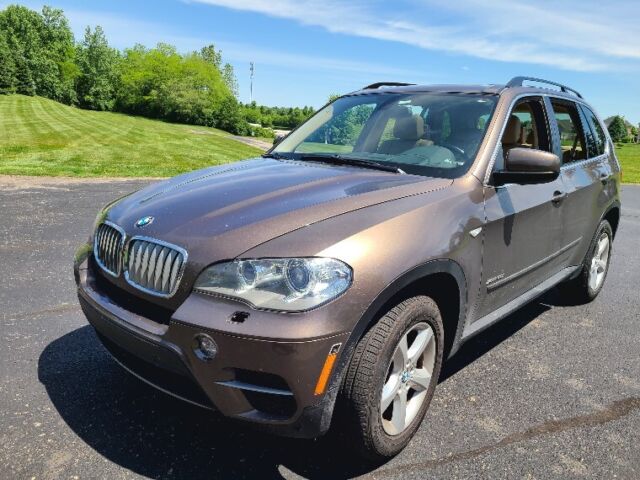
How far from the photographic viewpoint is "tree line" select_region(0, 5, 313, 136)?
65.1 meters

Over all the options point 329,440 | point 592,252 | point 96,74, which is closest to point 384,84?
point 592,252

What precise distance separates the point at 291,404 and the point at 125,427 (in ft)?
3.62

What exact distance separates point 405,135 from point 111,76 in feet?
281

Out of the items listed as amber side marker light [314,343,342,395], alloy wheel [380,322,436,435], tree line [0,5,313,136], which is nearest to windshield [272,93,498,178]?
alloy wheel [380,322,436,435]

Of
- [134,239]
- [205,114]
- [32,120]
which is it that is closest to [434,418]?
[134,239]

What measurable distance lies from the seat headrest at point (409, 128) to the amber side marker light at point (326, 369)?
190 centimetres

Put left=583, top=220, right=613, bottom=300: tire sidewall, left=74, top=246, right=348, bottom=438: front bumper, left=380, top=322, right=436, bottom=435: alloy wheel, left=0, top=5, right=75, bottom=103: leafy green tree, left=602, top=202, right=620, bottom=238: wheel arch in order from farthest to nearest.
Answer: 1. left=0, top=5, right=75, bottom=103: leafy green tree
2. left=602, top=202, right=620, bottom=238: wheel arch
3. left=583, top=220, right=613, bottom=300: tire sidewall
4. left=380, top=322, right=436, bottom=435: alloy wheel
5. left=74, top=246, right=348, bottom=438: front bumper

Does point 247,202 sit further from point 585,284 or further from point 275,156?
point 585,284

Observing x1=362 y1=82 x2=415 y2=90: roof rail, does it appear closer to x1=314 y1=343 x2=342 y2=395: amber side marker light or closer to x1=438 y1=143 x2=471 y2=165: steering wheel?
x1=438 y1=143 x2=471 y2=165: steering wheel

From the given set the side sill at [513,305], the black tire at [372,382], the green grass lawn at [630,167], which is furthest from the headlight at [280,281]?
the green grass lawn at [630,167]

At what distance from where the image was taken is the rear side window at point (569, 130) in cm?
422

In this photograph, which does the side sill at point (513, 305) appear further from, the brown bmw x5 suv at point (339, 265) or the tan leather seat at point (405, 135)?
the tan leather seat at point (405, 135)

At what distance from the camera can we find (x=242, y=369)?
7.01 feet

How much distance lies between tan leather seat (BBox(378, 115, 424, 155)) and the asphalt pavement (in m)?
1.50
